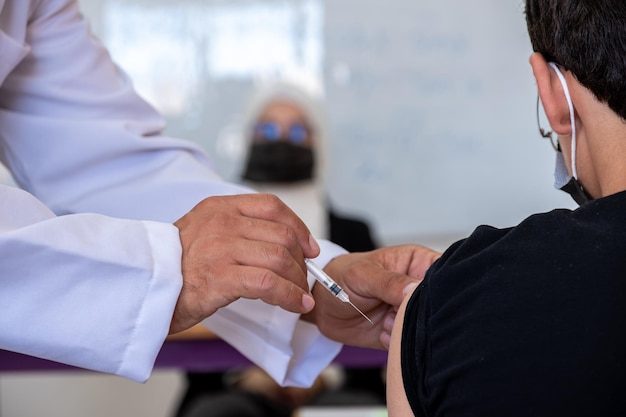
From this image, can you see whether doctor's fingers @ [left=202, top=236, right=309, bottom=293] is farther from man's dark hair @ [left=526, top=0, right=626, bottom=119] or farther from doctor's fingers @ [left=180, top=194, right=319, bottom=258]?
man's dark hair @ [left=526, top=0, right=626, bottom=119]

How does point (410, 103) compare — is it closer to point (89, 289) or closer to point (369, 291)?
point (369, 291)

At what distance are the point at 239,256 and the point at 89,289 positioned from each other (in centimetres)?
17

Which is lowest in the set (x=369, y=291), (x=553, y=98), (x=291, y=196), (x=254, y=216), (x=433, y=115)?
(x=291, y=196)

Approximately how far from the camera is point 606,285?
2.20 ft

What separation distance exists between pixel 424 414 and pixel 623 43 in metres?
0.41

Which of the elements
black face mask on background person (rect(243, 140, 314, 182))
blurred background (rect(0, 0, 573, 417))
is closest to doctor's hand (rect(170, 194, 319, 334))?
black face mask on background person (rect(243, 140, 314, 182))

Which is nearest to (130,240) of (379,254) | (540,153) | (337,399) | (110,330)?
(110,330)

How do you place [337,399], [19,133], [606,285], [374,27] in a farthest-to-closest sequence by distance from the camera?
[374,27] → [337,399] → [19,133] → [606,285]

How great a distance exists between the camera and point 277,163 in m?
2.78

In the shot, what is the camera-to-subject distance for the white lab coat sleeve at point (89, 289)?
85 centimetres

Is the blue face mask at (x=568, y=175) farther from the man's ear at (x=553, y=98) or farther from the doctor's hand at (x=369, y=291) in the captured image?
the doctor's hand at (x=369, y=291)

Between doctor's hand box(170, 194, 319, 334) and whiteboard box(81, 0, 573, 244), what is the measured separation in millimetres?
2128

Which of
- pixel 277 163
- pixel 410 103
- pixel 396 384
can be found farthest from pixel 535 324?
pixel 410 103

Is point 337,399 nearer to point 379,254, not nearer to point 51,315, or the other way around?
point 379,254
